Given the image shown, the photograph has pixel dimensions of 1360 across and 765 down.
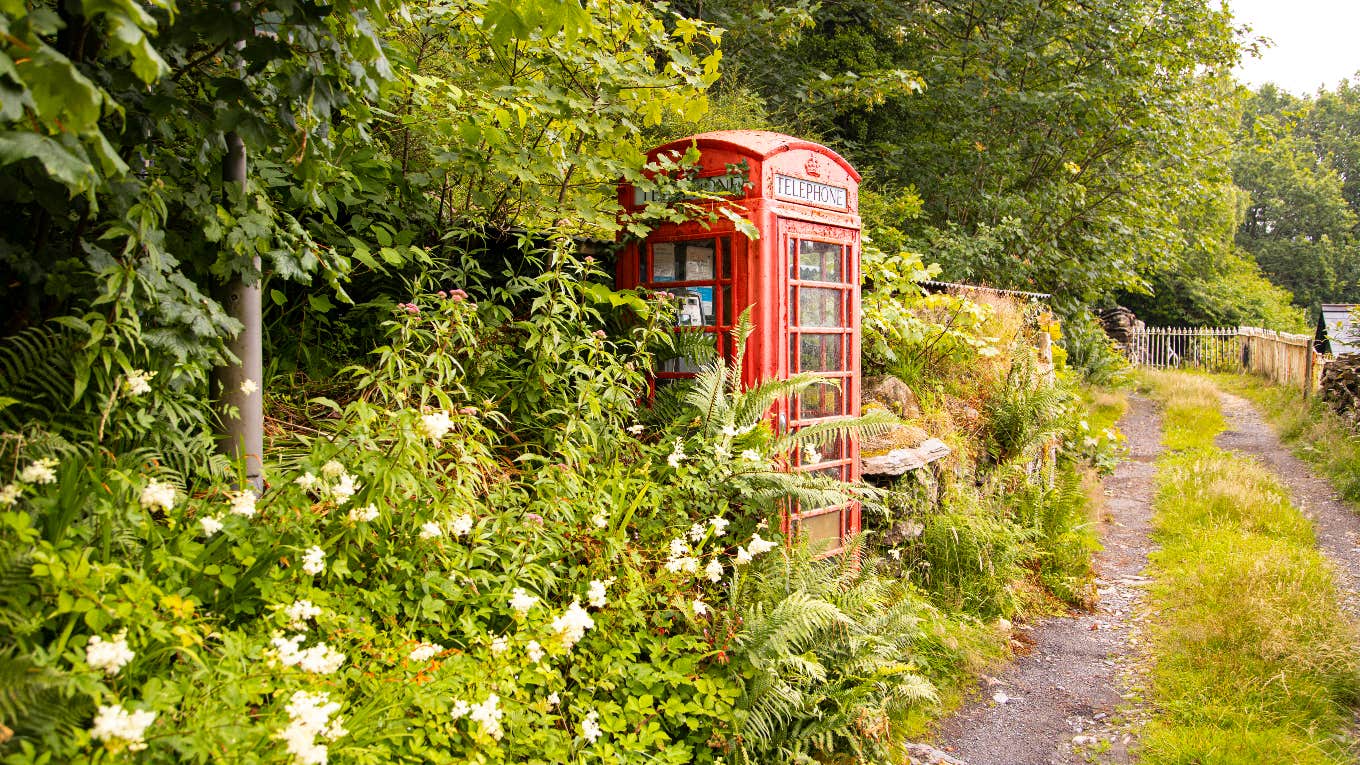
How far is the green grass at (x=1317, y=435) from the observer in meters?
9.35

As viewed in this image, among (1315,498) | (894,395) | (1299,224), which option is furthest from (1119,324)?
(1299,224)

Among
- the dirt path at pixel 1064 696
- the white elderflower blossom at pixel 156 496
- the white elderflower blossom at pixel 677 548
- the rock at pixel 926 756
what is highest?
the white elderflower blossom at pixel 156 496

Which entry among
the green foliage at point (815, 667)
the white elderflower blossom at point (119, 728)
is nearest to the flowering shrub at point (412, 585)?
the white elderflower blossom at point (119, 728)

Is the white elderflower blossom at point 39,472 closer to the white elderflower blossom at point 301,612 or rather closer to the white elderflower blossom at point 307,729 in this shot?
the white elderflower blossom at point 301,612

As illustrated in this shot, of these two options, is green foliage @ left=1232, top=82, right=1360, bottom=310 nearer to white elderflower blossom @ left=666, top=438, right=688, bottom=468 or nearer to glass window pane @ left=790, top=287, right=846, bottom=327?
glass window pane @ left=790, top=287, right=846, bottom=327

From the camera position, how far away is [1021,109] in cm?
1183

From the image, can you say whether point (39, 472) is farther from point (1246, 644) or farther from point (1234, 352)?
point (1234, 352)

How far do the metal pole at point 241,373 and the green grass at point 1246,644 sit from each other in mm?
4293

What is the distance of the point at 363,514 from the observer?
2502 millimetres

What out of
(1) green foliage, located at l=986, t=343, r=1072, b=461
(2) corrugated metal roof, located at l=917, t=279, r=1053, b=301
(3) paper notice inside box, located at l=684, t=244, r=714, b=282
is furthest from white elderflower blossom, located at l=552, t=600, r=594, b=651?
(2) corrugated metal roof, located at l=917, t=279, r=1053, b=301

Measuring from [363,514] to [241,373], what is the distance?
2.83 feet

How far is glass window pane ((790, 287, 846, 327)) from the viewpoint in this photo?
16.5 ft

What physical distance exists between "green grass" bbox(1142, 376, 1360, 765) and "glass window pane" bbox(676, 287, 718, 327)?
10.5 feet

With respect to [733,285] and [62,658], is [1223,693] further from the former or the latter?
[62,658]
